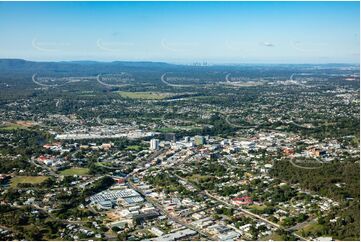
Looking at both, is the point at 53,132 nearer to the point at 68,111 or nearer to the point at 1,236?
the point at 68,111

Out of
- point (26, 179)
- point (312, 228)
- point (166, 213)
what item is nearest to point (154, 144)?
point (26, 179)

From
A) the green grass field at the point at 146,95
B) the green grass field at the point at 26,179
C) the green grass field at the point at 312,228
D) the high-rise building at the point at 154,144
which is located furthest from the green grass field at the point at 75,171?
the green grass field at the point at 146,95

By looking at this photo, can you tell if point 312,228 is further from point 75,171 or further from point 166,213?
point 75,171

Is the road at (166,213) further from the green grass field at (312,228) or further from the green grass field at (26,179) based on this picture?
the green grass field at (26,179)

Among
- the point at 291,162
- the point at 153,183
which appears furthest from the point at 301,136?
the point at 153,183

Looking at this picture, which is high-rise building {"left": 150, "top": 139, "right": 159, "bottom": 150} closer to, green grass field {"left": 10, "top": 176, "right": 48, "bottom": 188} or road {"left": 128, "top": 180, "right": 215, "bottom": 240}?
road {"left": 128, "top": 180, "right": 215, "bottom": 240}

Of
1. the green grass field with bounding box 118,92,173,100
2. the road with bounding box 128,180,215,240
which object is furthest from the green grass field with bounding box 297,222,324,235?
the green grass field with bounding box 118,92,173,100
